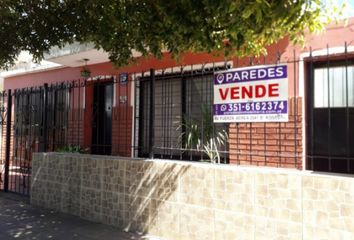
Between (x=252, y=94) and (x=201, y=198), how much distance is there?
1568mm

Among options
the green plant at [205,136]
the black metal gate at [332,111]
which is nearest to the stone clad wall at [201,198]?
the green plant at [205,136]

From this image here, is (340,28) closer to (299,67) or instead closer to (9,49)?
(299,67)

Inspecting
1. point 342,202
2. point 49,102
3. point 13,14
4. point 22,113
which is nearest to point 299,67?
point 342,202

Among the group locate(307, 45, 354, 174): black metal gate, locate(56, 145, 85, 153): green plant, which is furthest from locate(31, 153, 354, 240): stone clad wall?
locate(307, 45, 354, 174): black metal gate

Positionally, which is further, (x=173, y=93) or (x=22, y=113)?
(x=22, y=113)

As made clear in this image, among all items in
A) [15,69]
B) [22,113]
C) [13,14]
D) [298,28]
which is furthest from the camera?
[15,69]

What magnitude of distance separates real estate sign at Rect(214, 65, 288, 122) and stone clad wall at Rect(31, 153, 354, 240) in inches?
29.3

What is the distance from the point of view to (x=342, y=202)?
14.1 feet

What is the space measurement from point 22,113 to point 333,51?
753 centimetres

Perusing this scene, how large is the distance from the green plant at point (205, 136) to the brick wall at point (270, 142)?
24cm

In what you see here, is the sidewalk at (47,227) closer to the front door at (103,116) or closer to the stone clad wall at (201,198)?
the stone clad wall at (201,198)

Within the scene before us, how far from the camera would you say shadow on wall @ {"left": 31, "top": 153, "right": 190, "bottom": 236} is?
5969mm

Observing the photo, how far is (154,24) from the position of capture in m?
4.28

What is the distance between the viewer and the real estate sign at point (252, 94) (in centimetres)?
526
